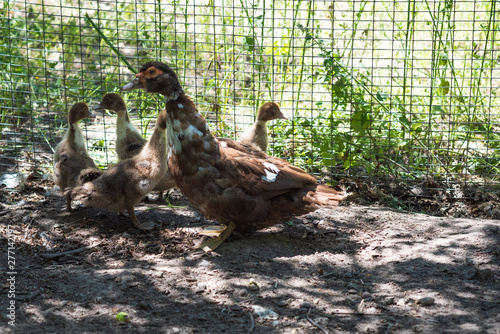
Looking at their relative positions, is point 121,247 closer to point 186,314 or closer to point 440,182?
point 186,314

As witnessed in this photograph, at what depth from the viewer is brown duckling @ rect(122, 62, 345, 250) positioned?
490 centimetres

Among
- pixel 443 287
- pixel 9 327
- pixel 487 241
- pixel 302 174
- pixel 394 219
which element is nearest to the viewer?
pixel 9 327

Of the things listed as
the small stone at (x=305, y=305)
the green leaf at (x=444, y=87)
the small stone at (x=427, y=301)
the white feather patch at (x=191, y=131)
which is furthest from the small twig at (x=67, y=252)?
the green leaf at (x=444, y=87)

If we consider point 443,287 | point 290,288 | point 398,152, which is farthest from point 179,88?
point 398,152

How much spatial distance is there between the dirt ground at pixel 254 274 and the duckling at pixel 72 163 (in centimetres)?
35

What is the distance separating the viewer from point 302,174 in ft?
16.9

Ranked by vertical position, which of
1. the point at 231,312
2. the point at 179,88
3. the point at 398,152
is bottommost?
the point at 231,312

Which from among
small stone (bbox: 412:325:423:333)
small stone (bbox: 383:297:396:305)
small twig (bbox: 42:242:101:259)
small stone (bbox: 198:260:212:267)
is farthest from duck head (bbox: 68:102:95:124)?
small stone (bbox: 412:325:423:333)

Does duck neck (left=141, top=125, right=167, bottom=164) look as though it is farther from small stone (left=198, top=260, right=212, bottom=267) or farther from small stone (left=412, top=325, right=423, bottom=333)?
small stone (left=412, top=325, right=423, bottom=333)

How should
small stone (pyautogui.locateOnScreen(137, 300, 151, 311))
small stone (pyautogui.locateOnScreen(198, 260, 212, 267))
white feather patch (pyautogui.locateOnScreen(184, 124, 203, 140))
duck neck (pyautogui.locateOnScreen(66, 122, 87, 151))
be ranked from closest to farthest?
small stone (pyautogui.locateOnScreen(137, 300, 151, 311))
small stone (pyautogui.locateOnScreen(198, 260, 212, 267))
white feather patch (pyautogui.locateOnScreen(184, 124, 203, 140))
duck neck (pyautogui.locateOnScreen(66, 122, 87, 151))

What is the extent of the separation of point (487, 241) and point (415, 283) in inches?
40.9

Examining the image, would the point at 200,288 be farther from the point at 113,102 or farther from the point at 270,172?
the point at 113,102

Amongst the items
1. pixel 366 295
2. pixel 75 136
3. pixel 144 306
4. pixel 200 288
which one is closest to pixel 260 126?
pixel 75 136

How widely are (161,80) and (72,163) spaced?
1.57 m
